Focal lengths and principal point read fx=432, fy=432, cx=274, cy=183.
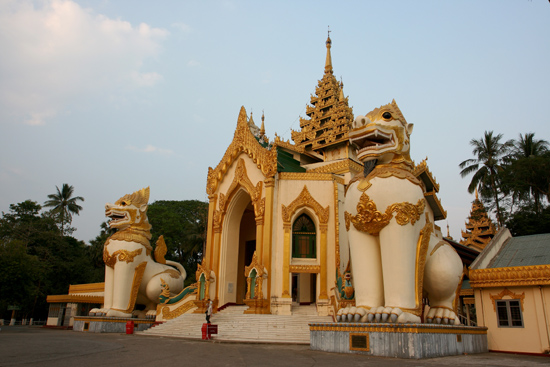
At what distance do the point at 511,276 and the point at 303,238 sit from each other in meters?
7.07

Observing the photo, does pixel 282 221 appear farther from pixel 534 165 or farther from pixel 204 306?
pixel 534 165

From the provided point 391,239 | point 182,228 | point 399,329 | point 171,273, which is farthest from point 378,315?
point 182,228

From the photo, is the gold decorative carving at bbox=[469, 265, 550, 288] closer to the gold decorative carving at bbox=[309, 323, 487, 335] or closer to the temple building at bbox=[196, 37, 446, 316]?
the gold decorative carving at bbox=[309, 323, 487, 335]

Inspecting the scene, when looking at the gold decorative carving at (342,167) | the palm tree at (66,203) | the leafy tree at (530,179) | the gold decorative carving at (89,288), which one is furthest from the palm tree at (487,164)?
the palm tree at (66,203)

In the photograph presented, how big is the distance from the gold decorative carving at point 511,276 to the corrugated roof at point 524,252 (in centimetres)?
78

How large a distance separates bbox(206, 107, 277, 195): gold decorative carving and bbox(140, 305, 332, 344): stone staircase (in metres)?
4.98

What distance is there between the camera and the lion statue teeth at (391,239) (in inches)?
334

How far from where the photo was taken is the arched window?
15453 millimetres

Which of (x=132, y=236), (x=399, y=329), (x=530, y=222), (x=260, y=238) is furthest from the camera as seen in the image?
(x=530, y=222)

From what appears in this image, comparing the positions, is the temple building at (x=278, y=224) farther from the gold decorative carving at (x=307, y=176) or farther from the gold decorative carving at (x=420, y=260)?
the gold decorative carving at (x=420, y=260)

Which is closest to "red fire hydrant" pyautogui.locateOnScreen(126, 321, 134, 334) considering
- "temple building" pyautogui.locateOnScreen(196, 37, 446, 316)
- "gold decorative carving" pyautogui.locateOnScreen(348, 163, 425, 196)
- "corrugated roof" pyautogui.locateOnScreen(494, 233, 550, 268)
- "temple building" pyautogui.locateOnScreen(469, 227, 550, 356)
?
"temple building" pyautogui.locateOnScreen(196, 37, 446, 316)

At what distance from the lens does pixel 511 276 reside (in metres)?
10.2

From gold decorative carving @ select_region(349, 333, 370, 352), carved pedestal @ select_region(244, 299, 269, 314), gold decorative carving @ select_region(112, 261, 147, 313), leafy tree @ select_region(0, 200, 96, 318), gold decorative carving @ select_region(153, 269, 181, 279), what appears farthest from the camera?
leafy tree @ select_region(0, 200, 96, 318)

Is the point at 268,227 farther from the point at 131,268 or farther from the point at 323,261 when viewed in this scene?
the point at 131,268
